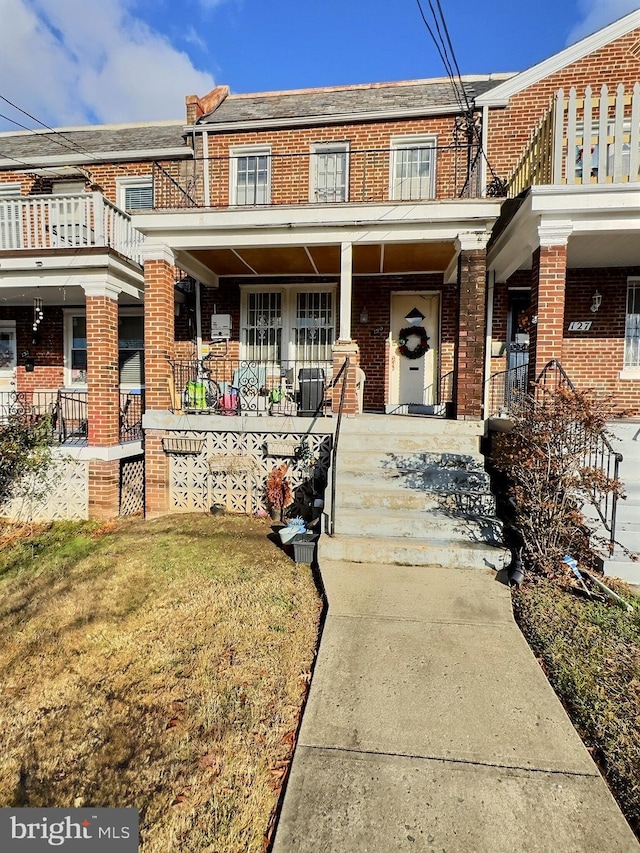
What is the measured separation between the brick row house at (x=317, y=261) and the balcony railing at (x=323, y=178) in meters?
0.05

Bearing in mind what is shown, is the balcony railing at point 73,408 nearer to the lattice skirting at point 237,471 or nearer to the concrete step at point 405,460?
the lattice skirting at point 237,471

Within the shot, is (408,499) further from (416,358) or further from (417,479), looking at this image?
(416,358)

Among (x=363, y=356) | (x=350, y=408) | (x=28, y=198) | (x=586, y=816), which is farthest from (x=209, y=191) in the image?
(x=586, y=816)

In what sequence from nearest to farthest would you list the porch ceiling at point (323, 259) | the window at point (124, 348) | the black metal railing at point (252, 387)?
the black metal railing at point (252, 387) → the porch ceiling at point (323, 259) → the window at point (124, 348)

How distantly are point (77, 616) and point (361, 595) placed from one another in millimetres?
2676

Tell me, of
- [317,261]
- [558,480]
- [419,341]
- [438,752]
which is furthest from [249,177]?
[438,752]

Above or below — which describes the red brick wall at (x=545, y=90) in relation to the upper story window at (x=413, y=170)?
above

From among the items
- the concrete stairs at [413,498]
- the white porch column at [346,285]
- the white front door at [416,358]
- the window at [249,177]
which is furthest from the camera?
the window at [249,177]

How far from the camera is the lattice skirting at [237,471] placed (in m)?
6.93

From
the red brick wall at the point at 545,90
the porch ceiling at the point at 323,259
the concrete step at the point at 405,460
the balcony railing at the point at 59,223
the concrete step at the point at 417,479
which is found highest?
the red brick wall at the point at 545,90

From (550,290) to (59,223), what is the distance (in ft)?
27.3

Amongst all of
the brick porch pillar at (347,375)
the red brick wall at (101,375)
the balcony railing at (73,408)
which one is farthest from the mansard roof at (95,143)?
the brick porch pillar at (347,375)

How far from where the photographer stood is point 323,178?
1003 cm

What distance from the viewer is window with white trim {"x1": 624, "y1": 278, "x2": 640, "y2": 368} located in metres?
8.69
